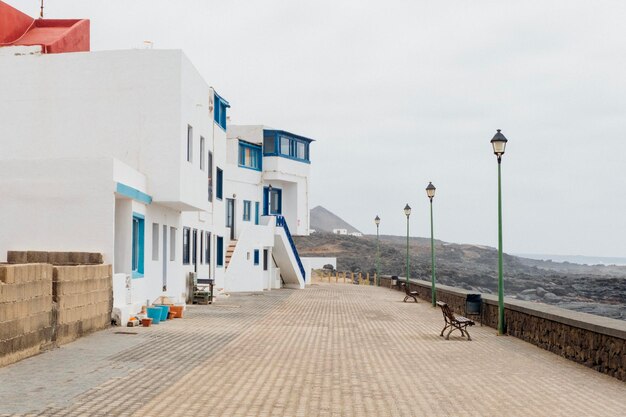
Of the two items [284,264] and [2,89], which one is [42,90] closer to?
[2,89]

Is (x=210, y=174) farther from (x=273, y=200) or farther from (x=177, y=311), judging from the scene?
(x=273, y=200)

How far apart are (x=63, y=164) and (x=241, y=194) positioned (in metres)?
26.0

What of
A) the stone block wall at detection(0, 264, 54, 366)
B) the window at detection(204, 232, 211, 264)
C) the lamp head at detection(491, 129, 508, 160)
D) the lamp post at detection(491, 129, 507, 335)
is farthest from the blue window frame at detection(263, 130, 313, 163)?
the stone block wall at detection(0, 264, 54, 366)

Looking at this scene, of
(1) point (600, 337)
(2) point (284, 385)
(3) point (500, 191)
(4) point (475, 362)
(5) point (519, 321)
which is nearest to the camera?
(2) point (284, 385)

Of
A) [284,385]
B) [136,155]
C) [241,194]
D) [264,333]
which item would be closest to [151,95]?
[136,155]

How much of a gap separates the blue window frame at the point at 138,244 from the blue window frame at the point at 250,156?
2364 cm

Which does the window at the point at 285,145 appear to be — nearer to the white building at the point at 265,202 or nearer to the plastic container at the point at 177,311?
the white building at the point at 265,202

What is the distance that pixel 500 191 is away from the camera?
19.2 metres

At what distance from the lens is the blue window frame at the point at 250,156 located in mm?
45875

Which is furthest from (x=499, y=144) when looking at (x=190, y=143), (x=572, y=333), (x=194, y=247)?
(x=194, y=247)

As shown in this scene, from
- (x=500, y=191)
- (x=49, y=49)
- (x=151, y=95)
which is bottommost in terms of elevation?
(x=500, y=191)

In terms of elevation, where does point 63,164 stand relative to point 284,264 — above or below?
above

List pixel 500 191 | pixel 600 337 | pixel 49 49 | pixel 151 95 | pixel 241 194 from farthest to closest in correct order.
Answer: pixel 241 194 < pixel 49 49 < pixel 151 95 < pixel 500 191 < pixel 600 337

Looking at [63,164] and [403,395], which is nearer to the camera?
[403,395]
